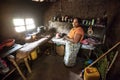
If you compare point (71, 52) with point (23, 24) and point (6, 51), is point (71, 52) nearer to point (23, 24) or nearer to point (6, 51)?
point (6, 51)

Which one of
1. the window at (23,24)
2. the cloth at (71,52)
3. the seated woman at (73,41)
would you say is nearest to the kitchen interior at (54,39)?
the window at (23,24)

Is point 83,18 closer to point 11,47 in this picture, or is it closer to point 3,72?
point 11,47

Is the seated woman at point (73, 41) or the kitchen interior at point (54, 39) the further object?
the seated woman at point (73, 41)

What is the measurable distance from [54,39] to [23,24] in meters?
1.31

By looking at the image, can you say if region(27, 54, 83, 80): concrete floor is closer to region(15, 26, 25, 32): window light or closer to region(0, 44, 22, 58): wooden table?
region(0, 44, 22, 58): wooden table

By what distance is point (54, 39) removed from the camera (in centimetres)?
374

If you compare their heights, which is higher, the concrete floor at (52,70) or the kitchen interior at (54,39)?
the kitchen interior at (54,39)

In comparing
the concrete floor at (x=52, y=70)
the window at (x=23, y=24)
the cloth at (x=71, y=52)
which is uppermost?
the window at (x=23, y=24)

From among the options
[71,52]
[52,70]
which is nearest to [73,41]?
[71,52]

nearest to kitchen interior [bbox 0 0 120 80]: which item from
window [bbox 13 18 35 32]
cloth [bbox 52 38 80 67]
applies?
window [bbox 13 18 35 32]

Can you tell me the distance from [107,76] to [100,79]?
20cm

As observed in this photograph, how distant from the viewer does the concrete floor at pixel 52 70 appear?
2.69m

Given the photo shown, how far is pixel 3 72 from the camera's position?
2.02 meters

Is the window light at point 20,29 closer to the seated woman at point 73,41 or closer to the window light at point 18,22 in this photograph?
the window light at point 18,22
